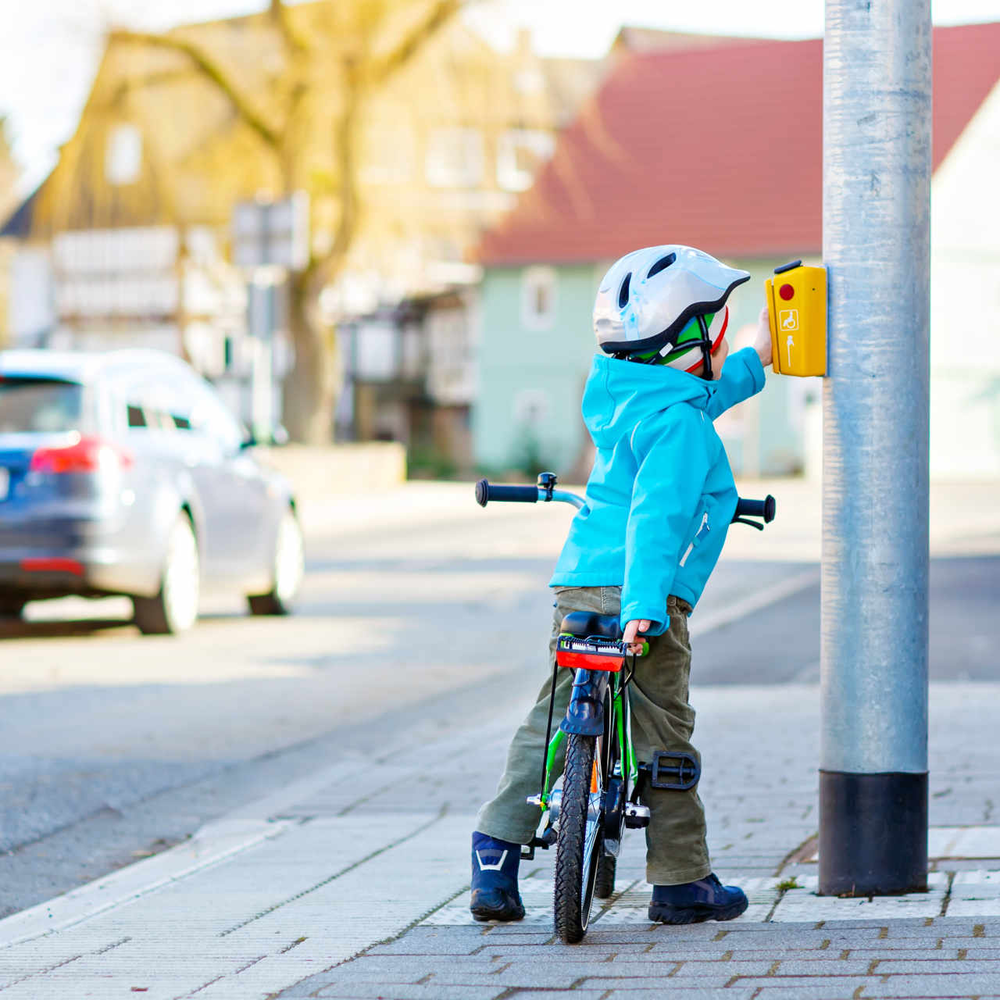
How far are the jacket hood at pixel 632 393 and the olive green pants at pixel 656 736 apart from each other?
37 cm

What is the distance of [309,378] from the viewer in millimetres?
33688

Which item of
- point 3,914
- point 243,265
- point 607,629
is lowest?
point 3,914

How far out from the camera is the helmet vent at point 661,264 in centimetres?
443

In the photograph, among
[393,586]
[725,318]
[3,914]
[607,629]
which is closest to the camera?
[607,629]

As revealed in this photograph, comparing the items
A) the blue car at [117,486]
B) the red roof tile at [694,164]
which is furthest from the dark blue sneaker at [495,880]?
the red roof tile at [694,164]

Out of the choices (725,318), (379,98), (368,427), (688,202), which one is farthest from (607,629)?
(368,427)

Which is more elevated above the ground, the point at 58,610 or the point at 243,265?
the point at 243,265

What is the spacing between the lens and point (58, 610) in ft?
44.9

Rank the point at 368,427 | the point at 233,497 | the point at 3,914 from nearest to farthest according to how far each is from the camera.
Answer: the point at 3,914, the point at 233,497, the point at 368,427

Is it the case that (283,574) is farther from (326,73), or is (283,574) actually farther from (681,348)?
(326,73)

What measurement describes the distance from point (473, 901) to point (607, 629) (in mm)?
735

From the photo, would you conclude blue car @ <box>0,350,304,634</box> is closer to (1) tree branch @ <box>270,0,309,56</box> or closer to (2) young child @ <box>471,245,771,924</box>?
(2) young child @ <box>471,245,771,924</box>

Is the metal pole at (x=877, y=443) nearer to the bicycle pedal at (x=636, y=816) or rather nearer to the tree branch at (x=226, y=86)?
the bicycle pedal at (x=636, y=816)

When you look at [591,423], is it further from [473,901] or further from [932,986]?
[932,986]
